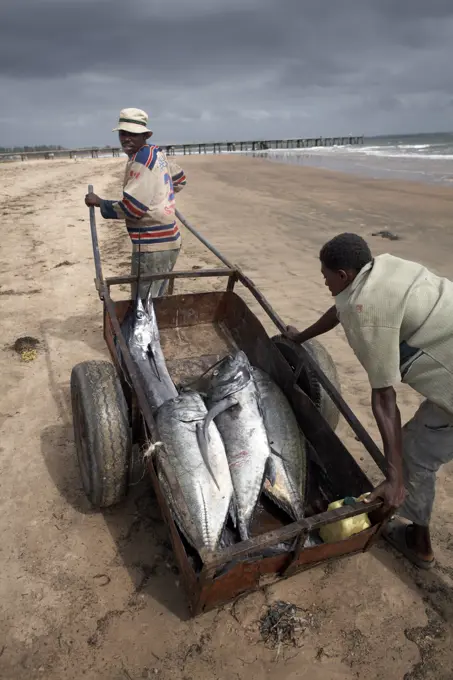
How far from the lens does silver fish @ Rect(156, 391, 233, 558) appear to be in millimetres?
2506

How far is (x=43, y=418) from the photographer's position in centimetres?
418

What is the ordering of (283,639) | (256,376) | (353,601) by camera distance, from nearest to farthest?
(283,639), (353,601), (256,376)

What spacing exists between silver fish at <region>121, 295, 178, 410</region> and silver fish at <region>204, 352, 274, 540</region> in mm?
459

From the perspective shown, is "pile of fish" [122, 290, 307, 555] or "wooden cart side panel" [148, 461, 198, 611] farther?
"pile of fish" [122, 290, 307, 555]

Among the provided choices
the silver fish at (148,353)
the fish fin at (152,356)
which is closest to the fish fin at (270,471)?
the silver fish at (148,353)

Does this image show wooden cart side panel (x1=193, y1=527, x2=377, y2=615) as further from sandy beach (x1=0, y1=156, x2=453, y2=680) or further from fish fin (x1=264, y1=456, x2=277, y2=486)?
fish fin (x1=264, y1=456, x2=277, y2=486)

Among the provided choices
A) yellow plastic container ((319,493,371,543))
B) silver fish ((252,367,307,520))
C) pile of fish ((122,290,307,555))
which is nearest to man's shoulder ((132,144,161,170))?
pile of fish ((122,290,307,555))

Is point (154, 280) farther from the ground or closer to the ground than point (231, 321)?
farther from the ground

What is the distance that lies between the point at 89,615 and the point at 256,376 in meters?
1.91

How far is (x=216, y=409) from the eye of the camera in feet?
10.0

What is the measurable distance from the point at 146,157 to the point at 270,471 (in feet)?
9.29

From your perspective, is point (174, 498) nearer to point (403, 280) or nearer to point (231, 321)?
point (403, 280)

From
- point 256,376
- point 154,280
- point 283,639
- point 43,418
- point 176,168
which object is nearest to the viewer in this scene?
point 283,639

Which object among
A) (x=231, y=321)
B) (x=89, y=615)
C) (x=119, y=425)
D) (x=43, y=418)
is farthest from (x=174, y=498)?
(x=231, y=321)
